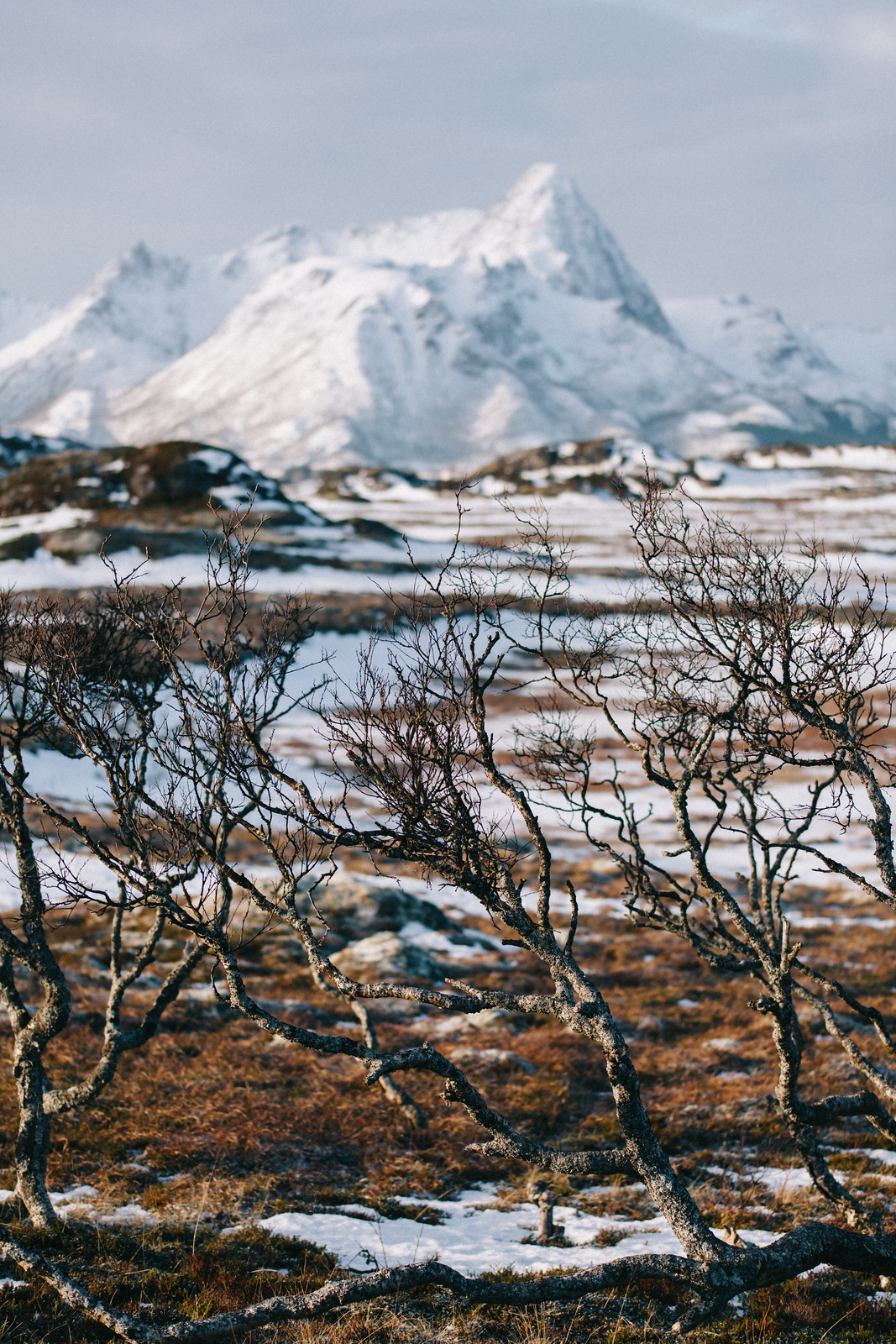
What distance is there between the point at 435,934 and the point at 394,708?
1750cm

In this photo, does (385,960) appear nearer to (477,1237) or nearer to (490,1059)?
(490,1059)

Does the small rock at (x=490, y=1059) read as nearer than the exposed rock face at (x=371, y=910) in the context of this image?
Yes

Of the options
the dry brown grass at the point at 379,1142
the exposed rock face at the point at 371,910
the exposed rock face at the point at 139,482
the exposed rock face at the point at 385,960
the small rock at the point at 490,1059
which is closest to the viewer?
the dry brown grass at the point at 379,1142

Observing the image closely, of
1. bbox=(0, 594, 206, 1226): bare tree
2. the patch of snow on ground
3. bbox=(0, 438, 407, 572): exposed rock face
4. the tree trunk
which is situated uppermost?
bbox=(0, 438, 407, 572): exposed rock face

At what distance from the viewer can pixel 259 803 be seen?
7.23 metres

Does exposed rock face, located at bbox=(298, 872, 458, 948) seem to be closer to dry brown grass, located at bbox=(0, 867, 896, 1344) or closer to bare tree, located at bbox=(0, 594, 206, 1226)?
dry brown grass, located at bbox=(0, 867, 896, 1344)

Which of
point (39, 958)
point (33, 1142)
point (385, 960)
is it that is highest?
point (385, 960)

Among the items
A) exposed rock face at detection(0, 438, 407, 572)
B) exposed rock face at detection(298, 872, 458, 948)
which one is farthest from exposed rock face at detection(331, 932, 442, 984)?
exposed rock face at detection(0, 438, 407, 572)

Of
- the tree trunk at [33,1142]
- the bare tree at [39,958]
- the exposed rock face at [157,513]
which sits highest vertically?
the exposed rock face at [157,513]

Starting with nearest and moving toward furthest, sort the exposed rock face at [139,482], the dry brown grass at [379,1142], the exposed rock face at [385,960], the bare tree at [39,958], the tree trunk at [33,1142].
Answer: the dry brown grass at [379,1142]
the bare tree at [39,958]
the tree trunk at [33,1142]
the exposed rock face at [385,960]
the exposed rock face at [139,482]

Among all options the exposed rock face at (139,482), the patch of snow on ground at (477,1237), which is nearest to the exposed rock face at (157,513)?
the exposed rock face at (139,482)

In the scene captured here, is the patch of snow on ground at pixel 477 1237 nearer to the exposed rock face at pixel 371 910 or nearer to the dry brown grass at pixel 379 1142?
the dry brown grass at pixel 379 1142

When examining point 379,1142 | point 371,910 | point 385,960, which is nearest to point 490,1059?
point 379,1142

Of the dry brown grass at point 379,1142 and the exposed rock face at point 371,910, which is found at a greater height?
the exposed rock face at point 371,910
